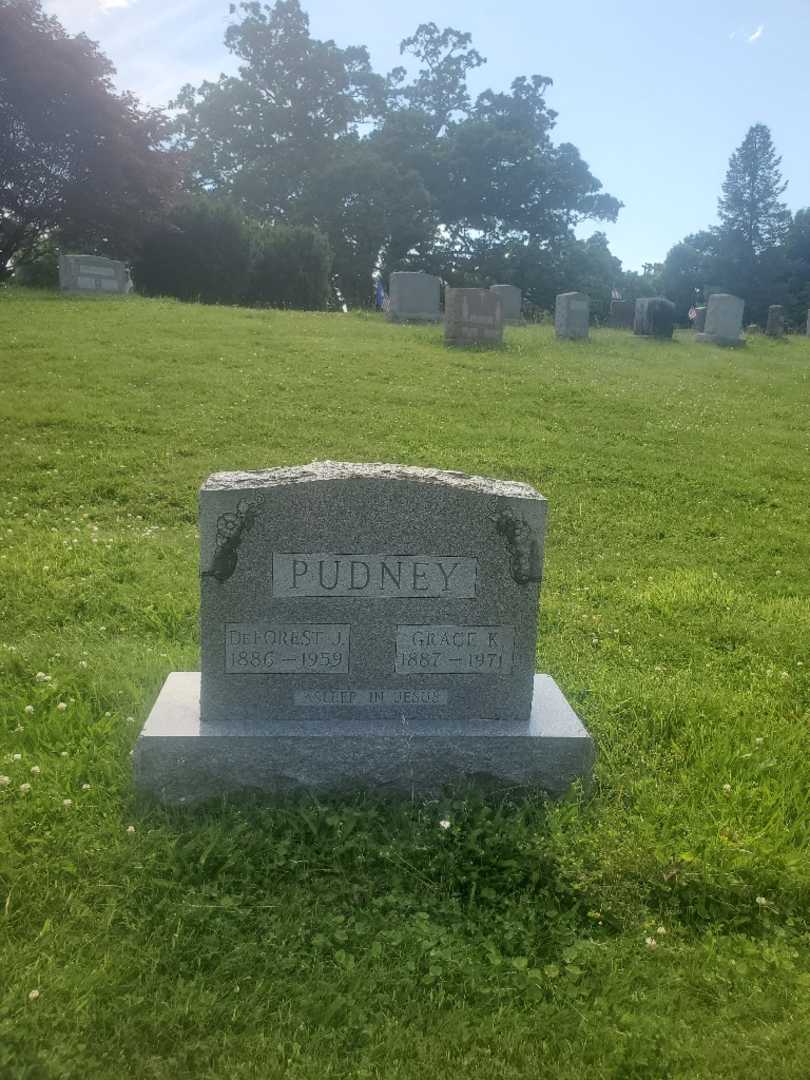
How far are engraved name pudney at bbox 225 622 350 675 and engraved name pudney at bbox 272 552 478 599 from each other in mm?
162

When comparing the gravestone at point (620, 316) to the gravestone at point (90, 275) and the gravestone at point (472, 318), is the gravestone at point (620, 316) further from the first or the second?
the gravestone at point (90, 275)

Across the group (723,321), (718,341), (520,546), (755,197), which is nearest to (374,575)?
(520,546)

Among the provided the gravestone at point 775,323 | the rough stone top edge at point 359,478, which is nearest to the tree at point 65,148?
the gravestone at point 775,323

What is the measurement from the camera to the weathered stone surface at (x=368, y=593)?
11.8 ft

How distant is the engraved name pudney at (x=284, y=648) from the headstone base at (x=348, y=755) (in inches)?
9.1

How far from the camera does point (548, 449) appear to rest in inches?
385

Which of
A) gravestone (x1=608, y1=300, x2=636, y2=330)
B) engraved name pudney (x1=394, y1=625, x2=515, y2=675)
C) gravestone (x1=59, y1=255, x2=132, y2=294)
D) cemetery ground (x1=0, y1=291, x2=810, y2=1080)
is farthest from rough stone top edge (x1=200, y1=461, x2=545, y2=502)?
gravestone (x1=608, y1=300, x2=636, y2=330)

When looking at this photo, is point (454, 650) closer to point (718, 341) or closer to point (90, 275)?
point (90, 275)

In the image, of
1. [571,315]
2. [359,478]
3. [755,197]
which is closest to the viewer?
[359,478]

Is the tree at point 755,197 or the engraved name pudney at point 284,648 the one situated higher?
the tree at point 755,197

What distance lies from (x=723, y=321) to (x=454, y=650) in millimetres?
20673

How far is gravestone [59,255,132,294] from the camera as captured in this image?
19.0 meters

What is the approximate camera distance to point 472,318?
645 inches

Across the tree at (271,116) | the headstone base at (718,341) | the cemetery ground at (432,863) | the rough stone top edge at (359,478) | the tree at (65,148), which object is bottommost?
the cemetery ground at (432,863)
